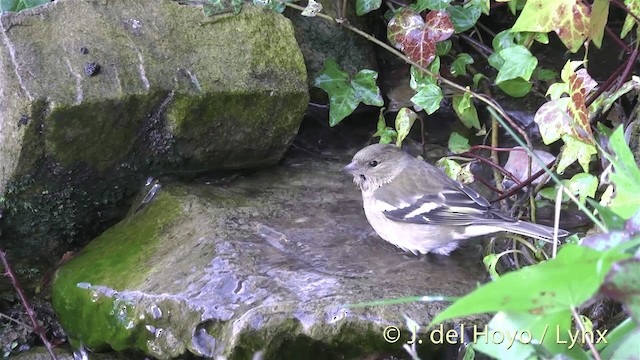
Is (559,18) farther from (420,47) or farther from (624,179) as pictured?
(624,179)

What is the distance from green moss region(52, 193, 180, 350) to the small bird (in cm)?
103

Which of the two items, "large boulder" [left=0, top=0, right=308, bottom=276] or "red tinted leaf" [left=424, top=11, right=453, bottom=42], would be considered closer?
"large boulder" [left=0, top=0, right=308, bottom=276]

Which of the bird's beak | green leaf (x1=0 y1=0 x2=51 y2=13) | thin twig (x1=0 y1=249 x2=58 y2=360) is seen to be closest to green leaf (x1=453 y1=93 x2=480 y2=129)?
the bird's beak

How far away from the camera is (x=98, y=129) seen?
359cm

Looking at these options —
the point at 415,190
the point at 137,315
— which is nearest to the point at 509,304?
the point at 137,315

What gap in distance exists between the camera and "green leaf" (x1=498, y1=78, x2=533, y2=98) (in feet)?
13.9

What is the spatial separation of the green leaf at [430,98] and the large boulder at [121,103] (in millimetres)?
639


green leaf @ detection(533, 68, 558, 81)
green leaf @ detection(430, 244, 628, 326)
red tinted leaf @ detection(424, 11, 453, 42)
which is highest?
green leaf @ detection(430, 244, 628, 326)

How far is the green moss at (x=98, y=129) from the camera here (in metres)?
3.45

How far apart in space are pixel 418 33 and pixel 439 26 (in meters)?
0.13

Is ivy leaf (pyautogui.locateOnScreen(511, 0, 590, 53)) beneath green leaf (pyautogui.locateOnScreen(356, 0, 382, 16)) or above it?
above

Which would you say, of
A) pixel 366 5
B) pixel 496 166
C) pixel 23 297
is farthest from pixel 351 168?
pixel 23 297

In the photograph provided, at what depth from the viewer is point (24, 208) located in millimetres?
3705

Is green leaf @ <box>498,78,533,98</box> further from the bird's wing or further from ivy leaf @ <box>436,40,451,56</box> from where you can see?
the bird's wing
